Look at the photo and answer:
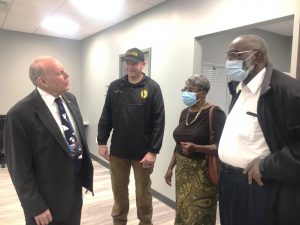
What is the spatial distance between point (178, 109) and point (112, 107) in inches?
37.9

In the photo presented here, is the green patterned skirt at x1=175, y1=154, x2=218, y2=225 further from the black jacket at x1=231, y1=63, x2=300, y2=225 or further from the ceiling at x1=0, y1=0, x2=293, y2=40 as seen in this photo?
the ceiling at x1=0, y1=0, x2=293, y2=40

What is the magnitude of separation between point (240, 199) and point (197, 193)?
24.6 inches

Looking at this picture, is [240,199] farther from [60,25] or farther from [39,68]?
[60,25]

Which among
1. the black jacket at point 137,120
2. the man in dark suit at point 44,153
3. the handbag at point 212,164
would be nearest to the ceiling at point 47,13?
the black jacket at point 137,120

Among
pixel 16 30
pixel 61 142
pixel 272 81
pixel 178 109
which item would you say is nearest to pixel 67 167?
pixel 61 142

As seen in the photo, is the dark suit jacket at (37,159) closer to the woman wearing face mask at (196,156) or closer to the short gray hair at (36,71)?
the short gray hair at (36,71)

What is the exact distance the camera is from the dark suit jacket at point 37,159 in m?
1.43

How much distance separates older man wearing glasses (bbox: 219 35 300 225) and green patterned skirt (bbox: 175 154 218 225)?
444 mm

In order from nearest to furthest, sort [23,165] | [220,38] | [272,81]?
[272,81], [23,165], [220,38]

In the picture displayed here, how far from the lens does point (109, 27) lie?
4633 millimetres

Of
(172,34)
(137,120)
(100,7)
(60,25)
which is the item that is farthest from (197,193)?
(60,25)

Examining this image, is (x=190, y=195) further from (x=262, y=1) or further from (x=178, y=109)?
(x=262, y=1)

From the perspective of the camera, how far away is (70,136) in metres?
1.62

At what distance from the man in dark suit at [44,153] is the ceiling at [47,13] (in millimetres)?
2096
